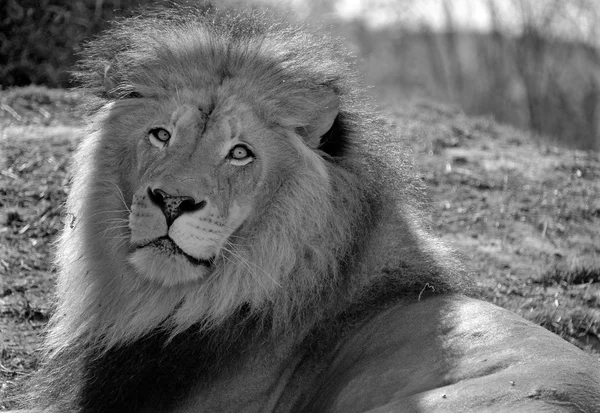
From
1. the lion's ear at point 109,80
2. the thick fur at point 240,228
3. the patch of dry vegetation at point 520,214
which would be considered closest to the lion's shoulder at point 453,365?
the thick fur at point 240,228

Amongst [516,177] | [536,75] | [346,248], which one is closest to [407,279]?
[346,248]

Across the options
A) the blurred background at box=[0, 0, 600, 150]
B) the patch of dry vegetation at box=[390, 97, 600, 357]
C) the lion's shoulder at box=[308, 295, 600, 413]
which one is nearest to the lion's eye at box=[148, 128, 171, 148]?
the lion's shoulder at box=[308, 295, 600, 413]

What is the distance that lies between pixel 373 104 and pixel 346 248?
3.13ft

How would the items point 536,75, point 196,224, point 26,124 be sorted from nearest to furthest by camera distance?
1. point 196,224
2. point 26,124
3. point 536,75

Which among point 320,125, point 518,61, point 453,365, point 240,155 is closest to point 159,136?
point 240,155

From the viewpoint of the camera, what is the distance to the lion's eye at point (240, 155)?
178 inches

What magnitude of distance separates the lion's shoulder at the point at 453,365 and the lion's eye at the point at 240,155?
35.7 inches

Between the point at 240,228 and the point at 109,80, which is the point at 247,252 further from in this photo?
the point at 109,80

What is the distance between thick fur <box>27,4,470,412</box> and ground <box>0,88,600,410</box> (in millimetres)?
546

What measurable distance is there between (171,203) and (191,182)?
150 mm

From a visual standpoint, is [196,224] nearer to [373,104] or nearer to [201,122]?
[201,122]

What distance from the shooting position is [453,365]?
396 cm

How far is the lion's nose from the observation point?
4.15m

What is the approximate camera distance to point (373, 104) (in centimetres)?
520
